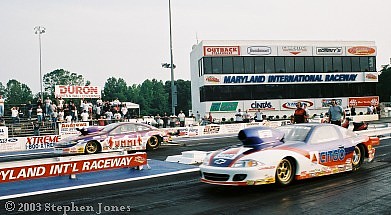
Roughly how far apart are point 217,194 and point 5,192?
438 centimetres

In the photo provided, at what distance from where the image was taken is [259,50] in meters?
45.2

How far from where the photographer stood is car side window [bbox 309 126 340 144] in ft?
28.3

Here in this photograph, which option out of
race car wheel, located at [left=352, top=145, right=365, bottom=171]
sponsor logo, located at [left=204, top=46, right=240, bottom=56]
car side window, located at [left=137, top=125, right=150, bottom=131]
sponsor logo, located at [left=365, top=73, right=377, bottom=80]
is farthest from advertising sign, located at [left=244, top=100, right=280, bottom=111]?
race car wheel, located at [left=352, top=145, right=365, bottom=171]

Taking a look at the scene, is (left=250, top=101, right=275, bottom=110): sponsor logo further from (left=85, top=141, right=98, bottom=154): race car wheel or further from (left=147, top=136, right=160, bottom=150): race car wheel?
(left=85, top=141, right=98, bottom=154): race car wheel

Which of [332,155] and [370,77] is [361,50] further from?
[332,155]

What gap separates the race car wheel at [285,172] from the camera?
306 inches

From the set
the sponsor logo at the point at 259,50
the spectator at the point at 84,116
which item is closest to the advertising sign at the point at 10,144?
the spectator at the point at 84,116

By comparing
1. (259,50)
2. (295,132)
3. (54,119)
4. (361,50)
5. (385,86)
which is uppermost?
(361,50)

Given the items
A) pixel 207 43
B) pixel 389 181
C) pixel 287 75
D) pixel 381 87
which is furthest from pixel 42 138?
pixel 381 87

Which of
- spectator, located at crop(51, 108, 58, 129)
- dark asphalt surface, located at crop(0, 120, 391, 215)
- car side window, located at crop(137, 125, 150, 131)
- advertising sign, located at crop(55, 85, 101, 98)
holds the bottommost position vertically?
dark asphalt surface, located at crop(0, 120, 391, 215)

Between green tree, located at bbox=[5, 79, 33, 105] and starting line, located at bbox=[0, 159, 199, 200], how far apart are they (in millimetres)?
99840

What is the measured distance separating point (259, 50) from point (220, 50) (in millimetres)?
4598

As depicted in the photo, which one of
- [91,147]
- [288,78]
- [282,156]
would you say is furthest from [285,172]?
[288,78]

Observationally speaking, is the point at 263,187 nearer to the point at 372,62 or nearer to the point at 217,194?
the point at 217,194
